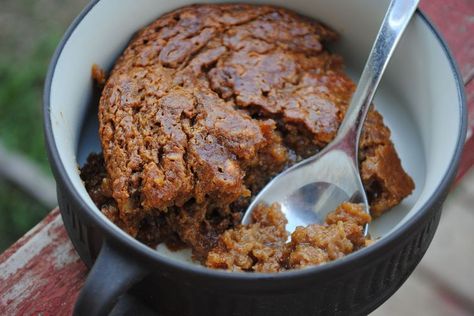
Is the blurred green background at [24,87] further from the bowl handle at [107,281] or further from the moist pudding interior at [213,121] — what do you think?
the bowl handle at [107,281]

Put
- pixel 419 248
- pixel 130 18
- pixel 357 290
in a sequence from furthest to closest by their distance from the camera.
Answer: pixel 130 18
pixel 419 248
pixel 357 290

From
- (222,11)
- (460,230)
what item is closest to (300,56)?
(222,11)

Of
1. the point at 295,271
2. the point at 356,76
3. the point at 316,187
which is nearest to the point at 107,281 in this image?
the point at 295,271

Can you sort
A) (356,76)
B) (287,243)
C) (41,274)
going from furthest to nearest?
(356,76) < (41,274) < (287,243)

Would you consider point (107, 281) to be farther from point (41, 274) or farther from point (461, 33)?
point (461, 33)

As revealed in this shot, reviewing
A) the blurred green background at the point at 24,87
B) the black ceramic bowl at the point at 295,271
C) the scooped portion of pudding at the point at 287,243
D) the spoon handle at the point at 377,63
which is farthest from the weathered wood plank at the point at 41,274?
the blurred green background at the point at 24,87

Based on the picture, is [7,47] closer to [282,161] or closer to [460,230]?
[282,161]
